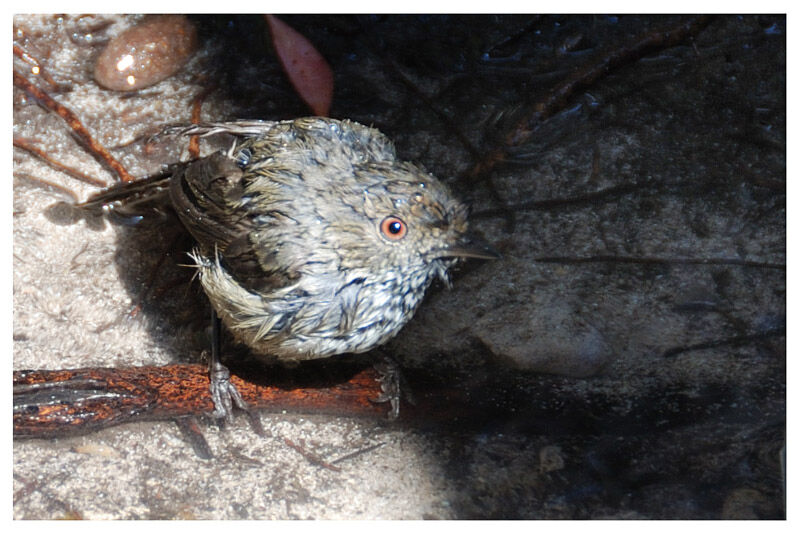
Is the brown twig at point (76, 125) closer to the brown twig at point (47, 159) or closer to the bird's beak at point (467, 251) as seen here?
the brown twig at point (47, 159)

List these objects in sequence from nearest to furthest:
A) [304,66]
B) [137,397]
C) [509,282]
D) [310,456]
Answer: [137,397]
[310,456]
[509,282]
[304,66]

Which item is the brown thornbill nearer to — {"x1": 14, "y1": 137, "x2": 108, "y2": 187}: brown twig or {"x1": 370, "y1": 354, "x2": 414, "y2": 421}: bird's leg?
{"x1": 370, "y1": 354, "x2": 414, "y2": 421}: bird's leg

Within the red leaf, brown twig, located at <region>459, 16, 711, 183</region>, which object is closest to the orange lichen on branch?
brown twig, located at <region>459, 16, 711, 183</region>

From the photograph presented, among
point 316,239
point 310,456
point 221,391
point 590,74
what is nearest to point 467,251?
point 316,239

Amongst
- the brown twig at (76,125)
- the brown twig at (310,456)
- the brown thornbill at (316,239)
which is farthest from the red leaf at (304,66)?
the brown twig at (310,456)

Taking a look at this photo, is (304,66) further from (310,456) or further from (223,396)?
(310,456)

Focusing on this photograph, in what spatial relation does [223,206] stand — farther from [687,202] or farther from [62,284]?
[687,202]
